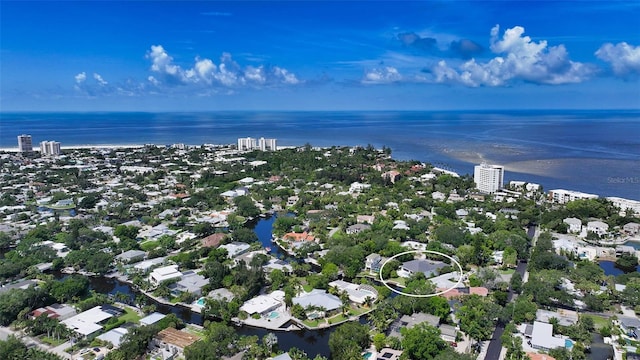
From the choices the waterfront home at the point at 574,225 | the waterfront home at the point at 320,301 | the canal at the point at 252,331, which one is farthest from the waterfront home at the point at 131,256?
the waterfront home at the point at 574,225

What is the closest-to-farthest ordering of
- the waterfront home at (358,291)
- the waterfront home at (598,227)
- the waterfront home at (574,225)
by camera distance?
the waterfront home at (358,291) → the waterfront home at (598,227) → the waterfront home at (574,225)

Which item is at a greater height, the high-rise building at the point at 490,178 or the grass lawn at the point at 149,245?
the high-rise building at the point at 490,178

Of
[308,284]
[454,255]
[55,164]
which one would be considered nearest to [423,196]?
[454,255]

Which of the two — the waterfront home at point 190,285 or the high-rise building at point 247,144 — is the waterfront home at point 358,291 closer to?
the waterfront home at point 190,285

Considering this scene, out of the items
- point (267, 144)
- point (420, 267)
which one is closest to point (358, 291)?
point (420, 267)

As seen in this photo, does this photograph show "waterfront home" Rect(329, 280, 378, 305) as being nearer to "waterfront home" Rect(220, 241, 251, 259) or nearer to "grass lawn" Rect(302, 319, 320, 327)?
"grass lawn" Rect(302, 319, 320, 327)

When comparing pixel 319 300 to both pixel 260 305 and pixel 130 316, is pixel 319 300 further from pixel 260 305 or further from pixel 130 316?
pixel 130 316
